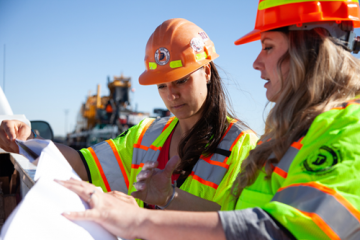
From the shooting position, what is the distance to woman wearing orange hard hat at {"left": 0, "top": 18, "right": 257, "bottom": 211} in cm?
222

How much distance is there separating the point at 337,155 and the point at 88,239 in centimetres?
94

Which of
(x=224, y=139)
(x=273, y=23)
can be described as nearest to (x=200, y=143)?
(x=224, y=139)

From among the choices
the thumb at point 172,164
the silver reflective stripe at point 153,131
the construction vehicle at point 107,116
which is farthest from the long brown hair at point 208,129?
the construction vehicle at point 107,116

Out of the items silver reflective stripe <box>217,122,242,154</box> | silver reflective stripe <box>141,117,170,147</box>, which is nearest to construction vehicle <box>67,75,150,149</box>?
silver reflective stripe <box>141,117,170,147</box>

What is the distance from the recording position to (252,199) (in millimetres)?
1341

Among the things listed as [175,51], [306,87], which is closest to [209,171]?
[175,51]

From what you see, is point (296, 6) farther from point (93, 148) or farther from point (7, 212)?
point (7, 212)

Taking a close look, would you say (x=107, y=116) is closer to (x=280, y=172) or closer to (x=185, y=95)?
(x=185, y=95)

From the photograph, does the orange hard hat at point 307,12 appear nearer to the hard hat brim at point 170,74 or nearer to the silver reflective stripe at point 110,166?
the hard hat brim at point 170,74

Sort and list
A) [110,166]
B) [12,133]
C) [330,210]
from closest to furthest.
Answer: [330,210]
[12,133]
[110,166]

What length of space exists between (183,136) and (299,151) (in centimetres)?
144

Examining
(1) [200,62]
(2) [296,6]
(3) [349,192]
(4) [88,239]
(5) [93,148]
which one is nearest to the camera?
(3) [349,192]

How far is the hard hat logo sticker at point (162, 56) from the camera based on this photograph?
2.48 metres

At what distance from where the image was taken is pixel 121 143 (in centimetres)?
274
